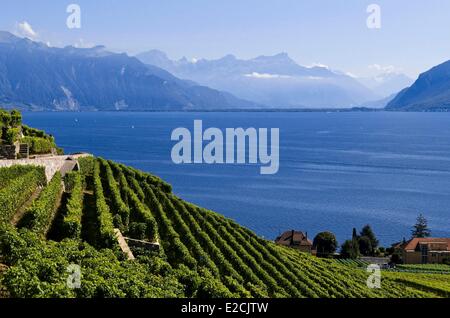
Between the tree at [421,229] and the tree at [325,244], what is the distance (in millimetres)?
15149

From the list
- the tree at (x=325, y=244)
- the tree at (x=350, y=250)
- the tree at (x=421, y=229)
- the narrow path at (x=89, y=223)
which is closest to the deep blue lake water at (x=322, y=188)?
the tree at (x=421, y=229)

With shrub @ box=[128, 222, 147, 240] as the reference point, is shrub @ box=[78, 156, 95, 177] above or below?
above

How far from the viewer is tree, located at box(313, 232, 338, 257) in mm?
79188

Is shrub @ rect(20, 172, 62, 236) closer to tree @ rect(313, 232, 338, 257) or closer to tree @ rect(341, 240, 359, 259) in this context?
tree @ rect(313, 232, 338, 257)

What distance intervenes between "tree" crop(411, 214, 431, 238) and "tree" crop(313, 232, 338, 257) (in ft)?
A: 49.7

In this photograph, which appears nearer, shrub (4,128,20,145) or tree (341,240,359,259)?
shrub (4,128,20,145)

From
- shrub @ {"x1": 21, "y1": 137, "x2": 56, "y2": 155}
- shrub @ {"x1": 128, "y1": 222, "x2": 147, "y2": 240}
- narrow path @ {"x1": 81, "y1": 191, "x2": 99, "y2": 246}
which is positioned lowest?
shrub @ {"x1": 128, "y1": 222, "x2": 147, "y2": 240}

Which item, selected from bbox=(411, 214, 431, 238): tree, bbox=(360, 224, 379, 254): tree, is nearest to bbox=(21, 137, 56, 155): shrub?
bbox=(360, 224, 379, 254): tree

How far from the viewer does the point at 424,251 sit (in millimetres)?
78062

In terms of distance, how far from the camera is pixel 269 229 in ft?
291

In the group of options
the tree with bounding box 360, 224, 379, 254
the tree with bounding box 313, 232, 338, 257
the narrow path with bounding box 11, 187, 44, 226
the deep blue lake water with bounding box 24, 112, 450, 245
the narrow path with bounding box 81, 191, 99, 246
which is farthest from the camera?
the deep blue lake water with bounding box 24, 112, 450, 245

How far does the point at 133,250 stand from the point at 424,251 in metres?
59.1
